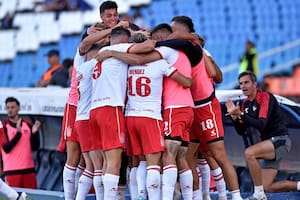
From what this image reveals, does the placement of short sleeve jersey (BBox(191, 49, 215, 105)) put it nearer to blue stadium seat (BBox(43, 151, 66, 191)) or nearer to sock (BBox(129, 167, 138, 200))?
sock (BBox(129, 167, 138, 200))

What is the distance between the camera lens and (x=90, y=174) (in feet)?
36.9

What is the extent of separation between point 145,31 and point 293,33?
12287 mm

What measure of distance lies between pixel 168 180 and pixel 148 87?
0.97m

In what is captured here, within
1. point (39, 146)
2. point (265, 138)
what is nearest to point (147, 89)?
point (265, 138)

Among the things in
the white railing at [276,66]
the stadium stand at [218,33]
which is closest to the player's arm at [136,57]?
the stadium stand at [218,33]

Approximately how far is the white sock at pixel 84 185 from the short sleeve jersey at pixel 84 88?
2.08ft

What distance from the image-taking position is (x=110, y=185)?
34.4ft

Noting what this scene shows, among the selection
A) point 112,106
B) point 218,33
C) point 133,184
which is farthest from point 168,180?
point 218,33

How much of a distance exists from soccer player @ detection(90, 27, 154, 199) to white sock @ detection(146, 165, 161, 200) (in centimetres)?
33

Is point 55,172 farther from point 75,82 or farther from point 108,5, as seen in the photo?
point 108,5

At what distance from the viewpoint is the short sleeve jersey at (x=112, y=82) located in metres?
10.7

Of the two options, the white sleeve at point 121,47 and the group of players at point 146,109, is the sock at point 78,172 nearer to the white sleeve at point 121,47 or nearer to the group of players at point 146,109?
the group of players at point 146,109

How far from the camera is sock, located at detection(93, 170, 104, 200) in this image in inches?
430

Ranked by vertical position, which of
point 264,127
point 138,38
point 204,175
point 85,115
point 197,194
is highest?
point 138,38
